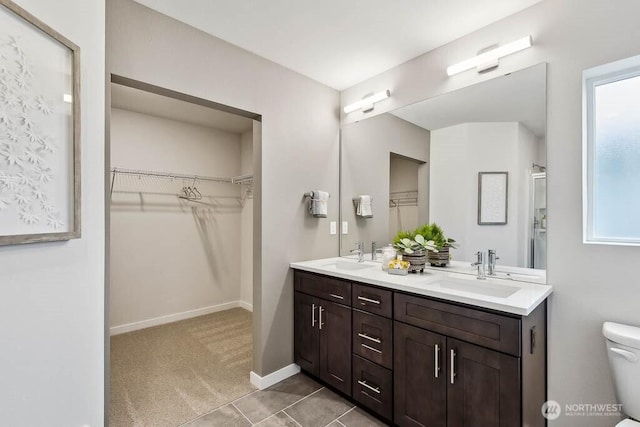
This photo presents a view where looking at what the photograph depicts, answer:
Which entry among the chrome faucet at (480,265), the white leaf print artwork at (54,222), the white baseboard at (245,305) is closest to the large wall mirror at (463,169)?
the chrome faucet at (480,265)

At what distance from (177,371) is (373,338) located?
5.54ft

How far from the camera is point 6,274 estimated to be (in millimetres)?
888

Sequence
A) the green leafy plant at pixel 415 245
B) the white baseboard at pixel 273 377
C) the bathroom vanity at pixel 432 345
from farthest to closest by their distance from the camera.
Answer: the white baseboard at pixel 273 377, the green leafy plant at pixel 415 245, the bathroom vanity at pixel 432 345

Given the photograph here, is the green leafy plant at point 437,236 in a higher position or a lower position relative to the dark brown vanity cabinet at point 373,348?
higher

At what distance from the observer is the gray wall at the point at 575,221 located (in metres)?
1.45

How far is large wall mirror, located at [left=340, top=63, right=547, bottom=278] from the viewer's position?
5.79 ft

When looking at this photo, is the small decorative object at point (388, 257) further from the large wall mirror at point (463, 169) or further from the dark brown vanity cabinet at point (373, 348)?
the dark brown vanity cabinet at point (373, 348)

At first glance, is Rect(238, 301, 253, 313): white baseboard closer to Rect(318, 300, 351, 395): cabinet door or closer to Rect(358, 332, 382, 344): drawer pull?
Rect(318, 300, 351, 395): cabinet door

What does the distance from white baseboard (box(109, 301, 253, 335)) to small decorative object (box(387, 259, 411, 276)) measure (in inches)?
103

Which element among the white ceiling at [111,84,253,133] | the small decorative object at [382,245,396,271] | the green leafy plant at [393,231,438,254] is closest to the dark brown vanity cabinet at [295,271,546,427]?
the small decorative object at [382,245,396,271]

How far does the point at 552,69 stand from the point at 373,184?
142 cm

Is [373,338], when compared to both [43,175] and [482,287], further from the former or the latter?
[43,175]

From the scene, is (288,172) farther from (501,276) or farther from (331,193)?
(501,276)

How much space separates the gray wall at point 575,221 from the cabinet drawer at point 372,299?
2.83 feet
